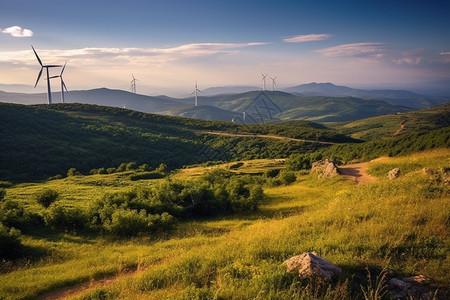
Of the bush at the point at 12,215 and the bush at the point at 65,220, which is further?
the bush at the point at 65,220

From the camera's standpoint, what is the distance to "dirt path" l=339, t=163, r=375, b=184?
1377 inches

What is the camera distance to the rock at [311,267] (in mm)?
8297

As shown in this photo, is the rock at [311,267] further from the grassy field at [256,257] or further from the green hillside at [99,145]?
the green hillside at [99,145]

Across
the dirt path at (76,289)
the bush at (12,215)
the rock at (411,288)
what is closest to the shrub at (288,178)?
the bush at (12,215)

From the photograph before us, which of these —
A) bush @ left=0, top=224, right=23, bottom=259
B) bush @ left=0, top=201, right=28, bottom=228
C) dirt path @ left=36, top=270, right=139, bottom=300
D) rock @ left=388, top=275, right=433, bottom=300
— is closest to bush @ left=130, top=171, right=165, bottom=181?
bush @ left=0, top=201, right=28, bottom=228

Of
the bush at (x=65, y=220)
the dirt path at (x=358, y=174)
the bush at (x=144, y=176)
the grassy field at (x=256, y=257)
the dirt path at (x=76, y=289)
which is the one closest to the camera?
the grassy field at (x=256, y=257)

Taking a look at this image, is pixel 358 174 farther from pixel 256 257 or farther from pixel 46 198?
pixel 46 198

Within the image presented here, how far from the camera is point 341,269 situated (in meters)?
9.12

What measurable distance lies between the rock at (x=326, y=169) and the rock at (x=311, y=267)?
103 ft

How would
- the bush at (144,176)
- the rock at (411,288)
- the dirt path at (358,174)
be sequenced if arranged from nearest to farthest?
the rock at (411,288) < the dirt path at (358,174) < the bush at (144,176)

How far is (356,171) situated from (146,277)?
122 feet

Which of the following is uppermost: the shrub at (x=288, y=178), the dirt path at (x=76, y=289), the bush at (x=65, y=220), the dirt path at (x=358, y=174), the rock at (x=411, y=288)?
the rock at (x=411, y=288)

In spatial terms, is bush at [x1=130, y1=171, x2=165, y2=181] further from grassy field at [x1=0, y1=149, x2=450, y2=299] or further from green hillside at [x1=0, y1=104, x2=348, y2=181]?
grassy field at [x1=0, y1=149, x2=450, y2=299]

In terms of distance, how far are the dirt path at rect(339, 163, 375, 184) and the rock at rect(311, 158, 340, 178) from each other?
4.52 feet
